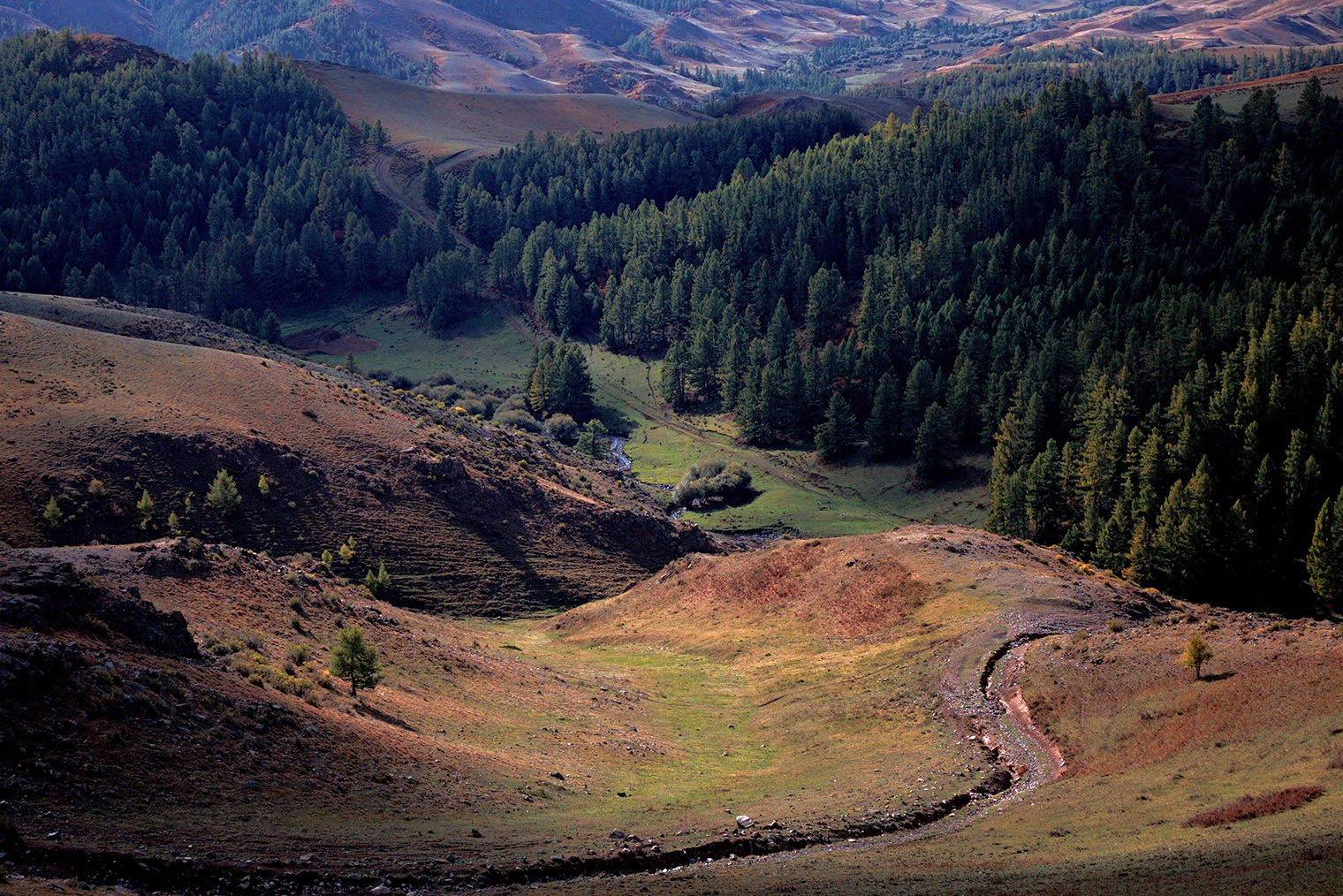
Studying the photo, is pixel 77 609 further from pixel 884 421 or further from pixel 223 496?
pixel 884 421

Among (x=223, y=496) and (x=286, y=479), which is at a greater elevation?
(x=223, y=496)

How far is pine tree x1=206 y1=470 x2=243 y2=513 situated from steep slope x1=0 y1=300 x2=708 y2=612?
0.50 metres

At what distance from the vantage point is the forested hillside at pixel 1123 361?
351ft

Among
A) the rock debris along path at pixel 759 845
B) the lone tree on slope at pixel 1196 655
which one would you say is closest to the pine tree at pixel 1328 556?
the rock debris along path at pixel 759 845

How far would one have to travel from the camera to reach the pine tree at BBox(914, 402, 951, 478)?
5901 inches

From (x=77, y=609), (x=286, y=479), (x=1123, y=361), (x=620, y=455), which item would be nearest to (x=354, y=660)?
(x=77, y=609)

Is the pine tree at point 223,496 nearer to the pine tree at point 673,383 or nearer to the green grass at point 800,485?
the green grass at point 800,485

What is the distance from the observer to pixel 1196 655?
155 ft

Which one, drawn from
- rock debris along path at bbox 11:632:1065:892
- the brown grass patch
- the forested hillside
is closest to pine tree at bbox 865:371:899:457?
the forested hillside

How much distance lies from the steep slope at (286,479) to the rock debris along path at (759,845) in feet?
166

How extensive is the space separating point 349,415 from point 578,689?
54440 mm

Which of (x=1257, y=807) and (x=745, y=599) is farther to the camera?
(x=745, y=599)

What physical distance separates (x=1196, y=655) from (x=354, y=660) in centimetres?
3852

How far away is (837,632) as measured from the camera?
71.8m
